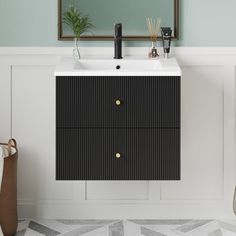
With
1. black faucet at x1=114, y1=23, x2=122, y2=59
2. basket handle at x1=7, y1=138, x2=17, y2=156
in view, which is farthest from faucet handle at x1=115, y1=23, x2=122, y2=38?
basket handle at x1=7, y1=138, x2=17, y2=156

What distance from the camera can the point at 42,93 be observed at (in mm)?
3398

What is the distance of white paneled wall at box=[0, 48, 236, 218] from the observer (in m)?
3.37

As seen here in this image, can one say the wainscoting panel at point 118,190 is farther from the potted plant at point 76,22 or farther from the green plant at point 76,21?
the green plant at point 76,21

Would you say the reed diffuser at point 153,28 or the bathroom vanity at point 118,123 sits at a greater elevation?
the reed diffuser at point 153,28

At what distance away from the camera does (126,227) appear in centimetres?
332

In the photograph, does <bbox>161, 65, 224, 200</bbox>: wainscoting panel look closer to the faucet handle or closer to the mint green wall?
the mint green wall

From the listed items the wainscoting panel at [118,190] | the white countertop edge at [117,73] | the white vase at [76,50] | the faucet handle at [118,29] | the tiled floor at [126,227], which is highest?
the faucet handle at [118,29]

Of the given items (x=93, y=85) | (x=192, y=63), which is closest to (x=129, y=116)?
(x=93, y=85)

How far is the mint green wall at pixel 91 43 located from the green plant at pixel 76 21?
73 mm

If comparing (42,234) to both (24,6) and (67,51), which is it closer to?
(67,51)

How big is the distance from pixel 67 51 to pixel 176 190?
93 centimetres

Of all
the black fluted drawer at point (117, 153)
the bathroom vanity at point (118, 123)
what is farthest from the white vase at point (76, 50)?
the black fluted drawer at point (117, 153)

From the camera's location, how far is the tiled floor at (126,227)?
127 inches

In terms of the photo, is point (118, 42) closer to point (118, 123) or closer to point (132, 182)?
point (118, 123)
